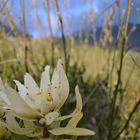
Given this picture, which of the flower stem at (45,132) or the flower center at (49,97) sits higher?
the flower center at (49,97)

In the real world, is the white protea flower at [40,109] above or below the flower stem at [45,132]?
above

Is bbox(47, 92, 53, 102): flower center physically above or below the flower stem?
above

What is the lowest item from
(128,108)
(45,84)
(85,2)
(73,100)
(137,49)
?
(128,108)

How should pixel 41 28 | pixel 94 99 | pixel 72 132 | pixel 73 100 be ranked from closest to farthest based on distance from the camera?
pixel 72 132
pixel 73 100
pixel 94 99
pixel 41 28

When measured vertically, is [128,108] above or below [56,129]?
below

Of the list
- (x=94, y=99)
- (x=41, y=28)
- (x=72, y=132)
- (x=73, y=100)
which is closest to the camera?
(x=72, y=132)

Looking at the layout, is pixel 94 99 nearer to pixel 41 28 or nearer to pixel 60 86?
pixel 41 28

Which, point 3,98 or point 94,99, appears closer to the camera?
point 3,98

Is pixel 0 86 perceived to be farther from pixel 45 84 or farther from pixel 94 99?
pixel 94 99

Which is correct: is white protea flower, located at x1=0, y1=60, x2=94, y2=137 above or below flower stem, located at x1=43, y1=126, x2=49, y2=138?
above

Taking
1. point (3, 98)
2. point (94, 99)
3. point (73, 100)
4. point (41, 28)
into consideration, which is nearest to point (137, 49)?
point (3, 98)
